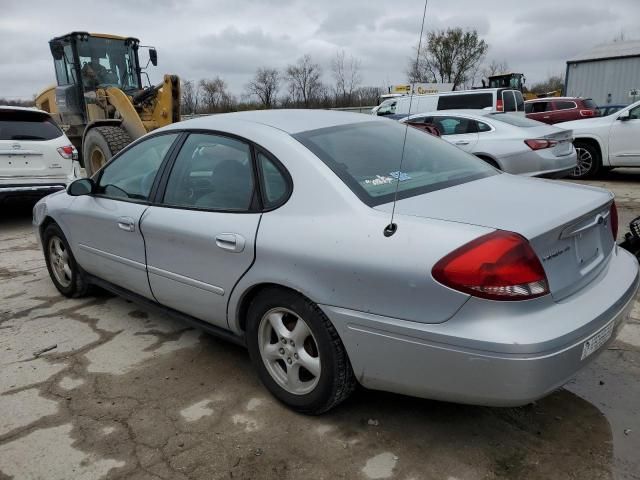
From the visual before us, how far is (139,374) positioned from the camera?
10.7ft

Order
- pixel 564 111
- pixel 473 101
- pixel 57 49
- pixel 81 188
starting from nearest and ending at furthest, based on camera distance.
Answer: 1. pixel 81 188
2. pixel 57 49
3. pixel 473 101
4. pixel 564 111

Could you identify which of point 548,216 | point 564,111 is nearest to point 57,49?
point 548,216

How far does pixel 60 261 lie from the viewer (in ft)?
15.0

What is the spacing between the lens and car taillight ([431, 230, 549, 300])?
79.7 inches

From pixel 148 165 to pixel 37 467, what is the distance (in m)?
1.96

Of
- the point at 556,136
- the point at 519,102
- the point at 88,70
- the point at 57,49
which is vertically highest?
the point at 57,49

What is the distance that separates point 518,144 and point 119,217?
6368 mm

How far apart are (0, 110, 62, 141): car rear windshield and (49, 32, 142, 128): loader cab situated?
243cm

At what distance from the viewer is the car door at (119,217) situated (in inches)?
137

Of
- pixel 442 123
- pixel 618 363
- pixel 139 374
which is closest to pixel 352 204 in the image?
pixel 139 374

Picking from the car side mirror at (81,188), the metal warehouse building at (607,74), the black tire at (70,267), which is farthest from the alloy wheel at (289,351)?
the metal warehouse building at (607,74)

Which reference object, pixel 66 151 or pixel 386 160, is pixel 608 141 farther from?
pixel 66 151

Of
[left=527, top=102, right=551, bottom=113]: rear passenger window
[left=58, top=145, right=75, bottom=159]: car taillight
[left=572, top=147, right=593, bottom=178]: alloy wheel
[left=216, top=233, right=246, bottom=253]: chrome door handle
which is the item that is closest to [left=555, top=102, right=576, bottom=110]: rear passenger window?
[left=527, top=102, right=551, bottom=113]: rear passenger window

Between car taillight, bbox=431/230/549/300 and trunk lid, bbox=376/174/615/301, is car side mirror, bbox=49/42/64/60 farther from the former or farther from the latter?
car taillight, bbox=431/230/549/300
